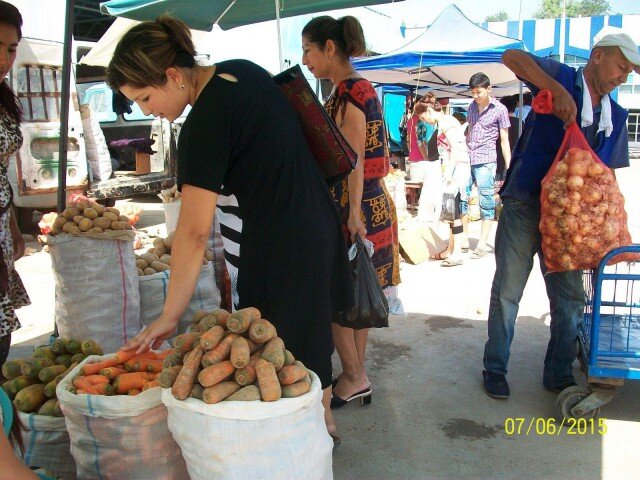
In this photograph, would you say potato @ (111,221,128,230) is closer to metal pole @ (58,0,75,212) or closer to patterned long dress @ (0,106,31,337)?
patterned long dress @ (0,106,31,337)

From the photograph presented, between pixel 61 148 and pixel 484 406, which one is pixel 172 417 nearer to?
pixel 484 406

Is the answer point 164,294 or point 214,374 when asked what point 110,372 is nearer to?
point 214,374

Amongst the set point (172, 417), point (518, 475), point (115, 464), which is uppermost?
point (172, 417)

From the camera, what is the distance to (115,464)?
2.00 m

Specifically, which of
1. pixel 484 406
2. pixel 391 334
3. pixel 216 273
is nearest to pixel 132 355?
pixel 216 273

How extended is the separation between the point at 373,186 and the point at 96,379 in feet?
6.11

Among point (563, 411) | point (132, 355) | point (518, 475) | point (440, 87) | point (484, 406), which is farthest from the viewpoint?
point (440, 87)

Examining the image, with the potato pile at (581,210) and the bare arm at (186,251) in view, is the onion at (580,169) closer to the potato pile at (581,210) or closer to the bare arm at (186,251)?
the potato pile at (581,210)

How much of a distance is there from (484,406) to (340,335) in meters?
0.99

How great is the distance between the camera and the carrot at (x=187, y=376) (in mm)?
1721

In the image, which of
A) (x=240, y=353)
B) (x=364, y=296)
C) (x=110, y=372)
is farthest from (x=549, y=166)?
(x=110, y=372)

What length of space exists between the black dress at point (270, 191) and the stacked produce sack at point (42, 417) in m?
0.85

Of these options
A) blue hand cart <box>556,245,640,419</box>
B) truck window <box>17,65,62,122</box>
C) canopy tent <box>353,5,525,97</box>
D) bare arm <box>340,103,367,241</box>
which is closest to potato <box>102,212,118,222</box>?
bare arm <box>340,103,367,241</box>

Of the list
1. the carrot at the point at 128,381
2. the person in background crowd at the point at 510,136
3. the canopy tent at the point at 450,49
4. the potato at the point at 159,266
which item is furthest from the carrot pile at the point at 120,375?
the canopy tent at the point at 450,49
